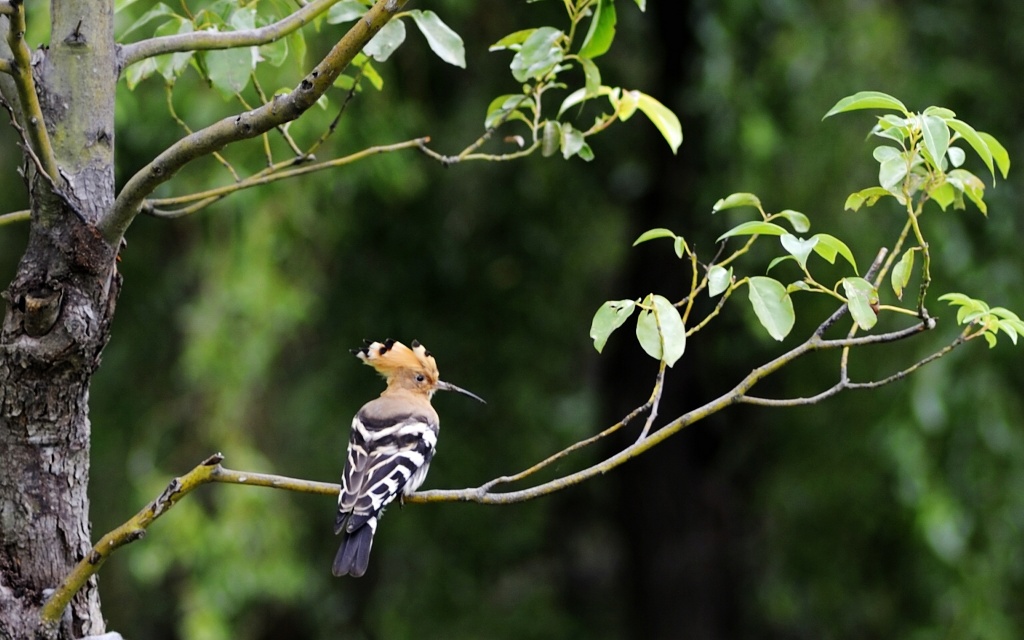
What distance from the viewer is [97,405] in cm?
668

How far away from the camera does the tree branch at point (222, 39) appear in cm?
192

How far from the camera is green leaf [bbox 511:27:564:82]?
2.21 meters

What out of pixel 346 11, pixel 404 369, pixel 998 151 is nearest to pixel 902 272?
pixel 998 151

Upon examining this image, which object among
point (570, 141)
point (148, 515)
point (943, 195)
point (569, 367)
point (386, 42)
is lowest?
point (148, 515)

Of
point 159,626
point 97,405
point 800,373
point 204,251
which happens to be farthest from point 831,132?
point 159,626

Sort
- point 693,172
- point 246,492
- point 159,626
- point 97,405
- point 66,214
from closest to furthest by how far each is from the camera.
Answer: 1. point 66,214
2. point 246,492
3. point 693,172
4. point 97,405
5. point 159,626

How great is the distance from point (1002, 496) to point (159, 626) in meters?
4.76

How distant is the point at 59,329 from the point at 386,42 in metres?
0.85

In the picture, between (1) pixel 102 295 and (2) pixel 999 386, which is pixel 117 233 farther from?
(2) pixel 999 386

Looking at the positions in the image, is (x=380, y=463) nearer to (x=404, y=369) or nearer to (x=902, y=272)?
(x=404, y=369)

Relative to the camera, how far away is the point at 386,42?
2305 mm

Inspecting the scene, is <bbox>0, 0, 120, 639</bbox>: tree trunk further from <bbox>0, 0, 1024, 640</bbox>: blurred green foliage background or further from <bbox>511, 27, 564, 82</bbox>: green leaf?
<bbox>0, 0, 1024, 640</bbox>: blurred green foliage background

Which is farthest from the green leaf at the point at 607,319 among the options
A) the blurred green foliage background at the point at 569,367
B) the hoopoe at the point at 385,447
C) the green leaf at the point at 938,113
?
the blurred green foliage background at the point at 569,367

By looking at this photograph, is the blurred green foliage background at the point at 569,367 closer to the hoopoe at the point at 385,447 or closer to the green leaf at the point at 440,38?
the hoopoe at the point at 385,447
